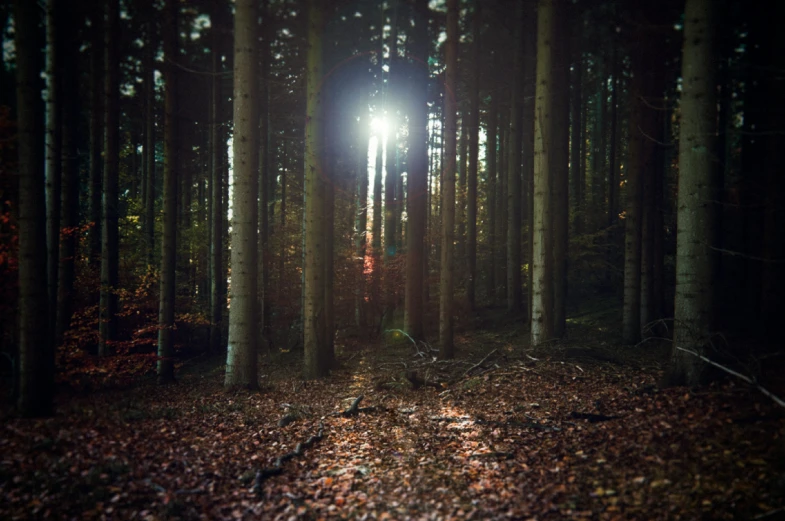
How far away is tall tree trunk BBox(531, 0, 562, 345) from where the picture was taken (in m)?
10.5

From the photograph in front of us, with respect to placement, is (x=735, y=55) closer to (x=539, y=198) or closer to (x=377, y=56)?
(x=539, y=198)

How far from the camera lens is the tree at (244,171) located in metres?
9.03

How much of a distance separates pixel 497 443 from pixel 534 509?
1961 millimetres

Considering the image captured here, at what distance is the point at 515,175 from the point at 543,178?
7.04 meters

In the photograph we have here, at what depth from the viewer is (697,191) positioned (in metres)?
6.43

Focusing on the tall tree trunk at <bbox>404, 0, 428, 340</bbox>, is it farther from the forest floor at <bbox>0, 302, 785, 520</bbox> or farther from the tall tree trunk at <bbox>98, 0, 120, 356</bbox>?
the tall tree trunk at <bbox>98, 0, 120, 356</bbox>

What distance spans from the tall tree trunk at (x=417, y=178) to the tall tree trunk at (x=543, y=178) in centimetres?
445

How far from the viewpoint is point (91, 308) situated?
12.8 meters

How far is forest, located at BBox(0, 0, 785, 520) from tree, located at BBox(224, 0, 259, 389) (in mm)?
53

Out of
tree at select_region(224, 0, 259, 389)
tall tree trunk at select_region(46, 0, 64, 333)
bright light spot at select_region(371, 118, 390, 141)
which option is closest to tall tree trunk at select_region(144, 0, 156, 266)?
tall tree trunk at select_region(46, 0, 64, 333)

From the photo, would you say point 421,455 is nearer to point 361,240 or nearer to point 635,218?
point 635,218

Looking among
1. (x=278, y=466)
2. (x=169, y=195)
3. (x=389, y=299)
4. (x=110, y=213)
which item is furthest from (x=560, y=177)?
(x=110, y=213)

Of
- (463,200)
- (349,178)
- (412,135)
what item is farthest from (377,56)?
(463,200)

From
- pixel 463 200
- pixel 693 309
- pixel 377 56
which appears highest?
pixel 377 56
